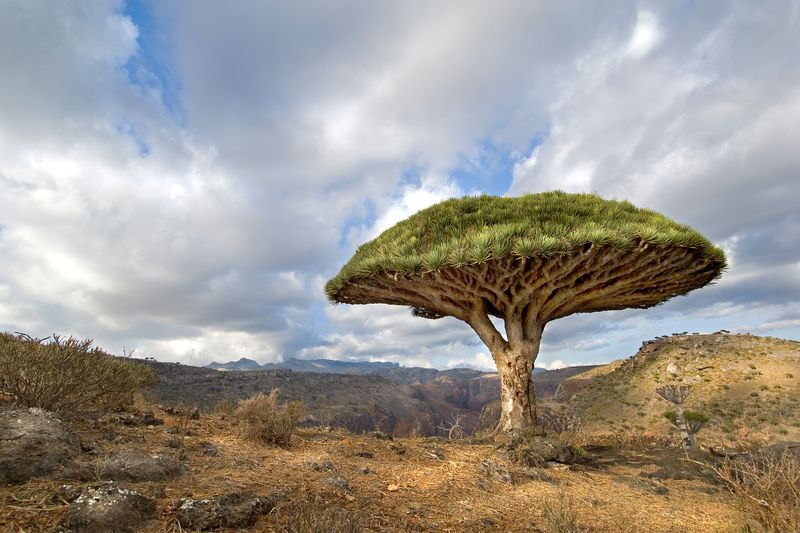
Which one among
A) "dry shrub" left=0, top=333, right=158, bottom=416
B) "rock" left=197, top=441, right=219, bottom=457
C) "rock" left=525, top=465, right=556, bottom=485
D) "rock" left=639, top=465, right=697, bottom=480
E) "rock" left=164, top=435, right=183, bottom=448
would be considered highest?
"dry shrub" left=0, top=333, right=158, bottom=416

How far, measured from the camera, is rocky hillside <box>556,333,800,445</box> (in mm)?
21391

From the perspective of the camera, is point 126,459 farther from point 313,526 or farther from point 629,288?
point 629,288

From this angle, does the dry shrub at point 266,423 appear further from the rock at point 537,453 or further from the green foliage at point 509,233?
the rock at point 537,453

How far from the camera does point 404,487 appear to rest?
5.46m

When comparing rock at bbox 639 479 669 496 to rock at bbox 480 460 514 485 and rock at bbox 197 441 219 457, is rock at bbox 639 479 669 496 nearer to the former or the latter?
rock at bbox 480 460 514 485

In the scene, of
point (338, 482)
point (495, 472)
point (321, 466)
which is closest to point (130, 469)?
point (338, 482)

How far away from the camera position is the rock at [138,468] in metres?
4.24

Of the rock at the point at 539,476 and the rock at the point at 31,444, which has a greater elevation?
the rock at the point at 31,444

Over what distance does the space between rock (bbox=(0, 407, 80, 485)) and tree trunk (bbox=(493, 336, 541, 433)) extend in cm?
892

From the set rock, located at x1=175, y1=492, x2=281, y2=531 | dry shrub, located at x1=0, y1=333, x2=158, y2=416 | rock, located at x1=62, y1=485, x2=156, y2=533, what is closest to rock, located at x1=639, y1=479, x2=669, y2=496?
rock, located at x1=175, y1=492, x2=281, y2=531

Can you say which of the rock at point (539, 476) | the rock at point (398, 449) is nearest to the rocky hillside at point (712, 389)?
the rock at point (539, 476)

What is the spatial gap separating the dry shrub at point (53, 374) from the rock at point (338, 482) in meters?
4.29

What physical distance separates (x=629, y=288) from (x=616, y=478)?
5.39 m

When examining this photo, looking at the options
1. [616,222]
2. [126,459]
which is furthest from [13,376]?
[616,222]
